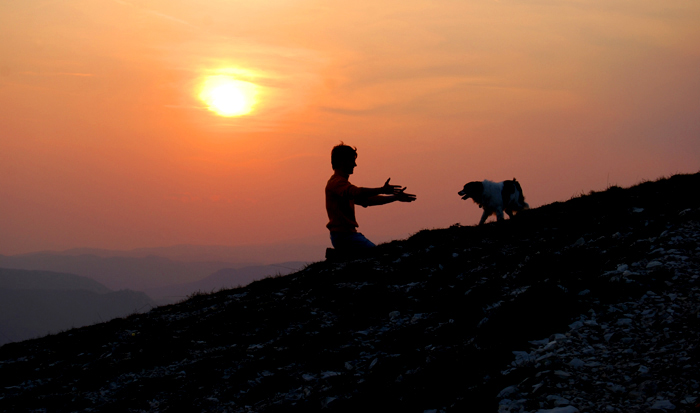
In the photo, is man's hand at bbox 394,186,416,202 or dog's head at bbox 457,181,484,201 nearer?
man's hand at bbox 394,186,416,202

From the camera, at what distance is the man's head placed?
13461 mm

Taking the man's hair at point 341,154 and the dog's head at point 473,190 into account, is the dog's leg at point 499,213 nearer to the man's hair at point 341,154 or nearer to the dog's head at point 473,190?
the dog's head at point 473,190

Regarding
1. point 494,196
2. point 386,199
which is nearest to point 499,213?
point 494,196

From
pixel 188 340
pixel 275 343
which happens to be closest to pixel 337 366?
pixel 275 343

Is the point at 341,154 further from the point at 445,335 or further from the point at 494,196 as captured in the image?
the point at 494,196

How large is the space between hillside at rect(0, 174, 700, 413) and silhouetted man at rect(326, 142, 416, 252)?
673 millimetres

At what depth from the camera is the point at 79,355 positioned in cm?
1202

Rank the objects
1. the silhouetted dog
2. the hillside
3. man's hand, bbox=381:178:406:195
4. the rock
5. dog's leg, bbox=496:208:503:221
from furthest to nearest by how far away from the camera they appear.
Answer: the silhouetted dog, dog's leg, bbox=496:208:503:221, man's hand, bbox=381:178:406:195, the hillside, the rock

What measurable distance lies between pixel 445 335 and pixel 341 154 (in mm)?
6054

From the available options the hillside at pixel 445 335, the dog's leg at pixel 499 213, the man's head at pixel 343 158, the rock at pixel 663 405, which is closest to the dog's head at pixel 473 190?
the dog's leg at pixel 499 213

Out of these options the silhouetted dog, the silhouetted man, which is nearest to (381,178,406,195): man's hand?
the silhouetted man

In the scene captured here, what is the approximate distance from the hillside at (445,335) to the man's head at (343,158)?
2599 mm

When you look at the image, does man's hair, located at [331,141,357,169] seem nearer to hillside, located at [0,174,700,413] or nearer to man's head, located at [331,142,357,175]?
man's head, located at [331,142,357,175]

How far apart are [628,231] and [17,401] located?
1244 centimetres
